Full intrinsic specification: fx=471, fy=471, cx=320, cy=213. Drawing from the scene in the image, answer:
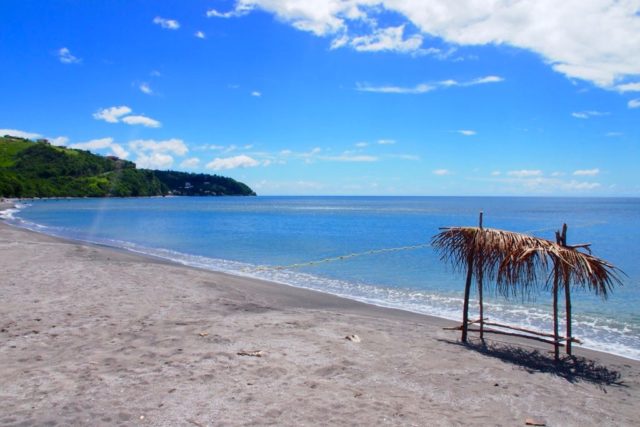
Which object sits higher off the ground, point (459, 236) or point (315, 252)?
point (459, 236)

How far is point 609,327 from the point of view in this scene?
1234 centimetres

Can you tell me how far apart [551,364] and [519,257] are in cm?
210

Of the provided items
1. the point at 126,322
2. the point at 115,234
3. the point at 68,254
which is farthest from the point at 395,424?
the point at 115,234

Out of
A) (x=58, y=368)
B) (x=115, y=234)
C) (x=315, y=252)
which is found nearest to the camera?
(x=58, y=368)

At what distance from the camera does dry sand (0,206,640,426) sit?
19.3ft

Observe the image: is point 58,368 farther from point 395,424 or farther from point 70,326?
point 395,424

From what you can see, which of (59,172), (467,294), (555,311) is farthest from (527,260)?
(59,172)

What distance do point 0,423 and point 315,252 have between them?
80.1 ft

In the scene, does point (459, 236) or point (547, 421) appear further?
point (459, 236)

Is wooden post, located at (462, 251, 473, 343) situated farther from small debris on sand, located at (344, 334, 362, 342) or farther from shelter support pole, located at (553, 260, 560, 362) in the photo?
small debris on sand, located at (344, 334, 362, 342)

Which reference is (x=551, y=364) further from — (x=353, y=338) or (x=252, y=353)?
(x=252, y=353)

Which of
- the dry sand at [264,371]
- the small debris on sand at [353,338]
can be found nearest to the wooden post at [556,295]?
the dry sand at [264,371]

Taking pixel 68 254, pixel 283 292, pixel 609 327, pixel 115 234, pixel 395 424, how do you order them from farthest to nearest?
1. pixel 115 234
2. pixel 68 254
3. pixel 283 292
4. pixel 609 327
5. pixel 395 424

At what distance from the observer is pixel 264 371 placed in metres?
7.21
